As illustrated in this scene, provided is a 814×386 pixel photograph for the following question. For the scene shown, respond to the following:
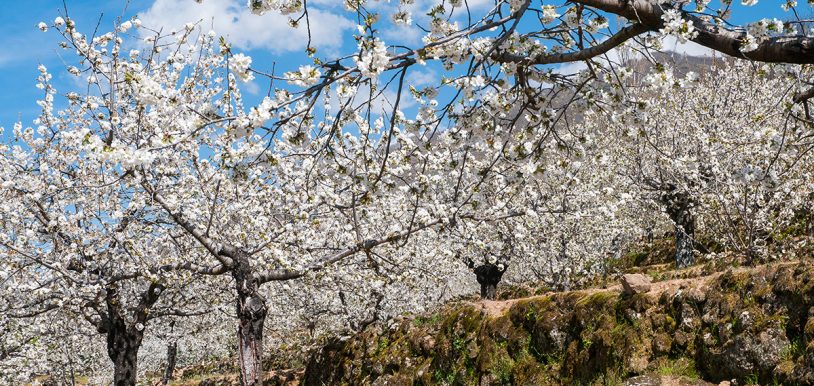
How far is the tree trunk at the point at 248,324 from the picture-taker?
806 centimetres

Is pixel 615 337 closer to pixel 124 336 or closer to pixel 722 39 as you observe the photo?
pixel 722 39

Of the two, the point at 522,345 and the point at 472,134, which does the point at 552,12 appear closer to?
the point at 472,134

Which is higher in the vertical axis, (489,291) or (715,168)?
(715,168)

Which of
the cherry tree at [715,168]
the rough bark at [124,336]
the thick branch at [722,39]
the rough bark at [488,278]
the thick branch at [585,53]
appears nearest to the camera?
the thick branch at [722,39]

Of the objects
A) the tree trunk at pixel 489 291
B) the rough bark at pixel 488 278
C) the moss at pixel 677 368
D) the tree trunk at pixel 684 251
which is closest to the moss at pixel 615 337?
the moss at pixel 677 368

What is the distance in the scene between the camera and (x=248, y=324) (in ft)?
27.1

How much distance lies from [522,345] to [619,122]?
656cm

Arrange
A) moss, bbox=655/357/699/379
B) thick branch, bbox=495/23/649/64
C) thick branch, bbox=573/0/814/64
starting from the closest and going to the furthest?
thick branch, bbox=573/0/814/64
thick branch, bbox=495/23/649/64
moss, bbox=655/357/699/379

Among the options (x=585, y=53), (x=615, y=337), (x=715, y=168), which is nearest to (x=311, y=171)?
(x=585, y=53)

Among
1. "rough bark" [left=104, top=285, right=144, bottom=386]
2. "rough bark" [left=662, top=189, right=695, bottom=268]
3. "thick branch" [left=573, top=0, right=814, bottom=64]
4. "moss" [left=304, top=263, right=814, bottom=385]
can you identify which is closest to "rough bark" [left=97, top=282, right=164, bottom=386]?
"rough bark" [left=104, top=285, right=144, bottom=386]

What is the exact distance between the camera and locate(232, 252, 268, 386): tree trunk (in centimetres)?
806

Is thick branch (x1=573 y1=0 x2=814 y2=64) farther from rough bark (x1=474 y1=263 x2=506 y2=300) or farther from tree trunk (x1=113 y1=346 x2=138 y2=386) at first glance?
rough bark (x1=474 y1=263 x2=506 y2=300)

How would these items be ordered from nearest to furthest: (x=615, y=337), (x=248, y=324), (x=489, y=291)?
(x=248, y=324) < (x=615, y=337) < (x=489, y=291)

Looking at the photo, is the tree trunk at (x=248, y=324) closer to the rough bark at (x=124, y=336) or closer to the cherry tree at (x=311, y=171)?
the cherry tree at (x=311, y=171)
